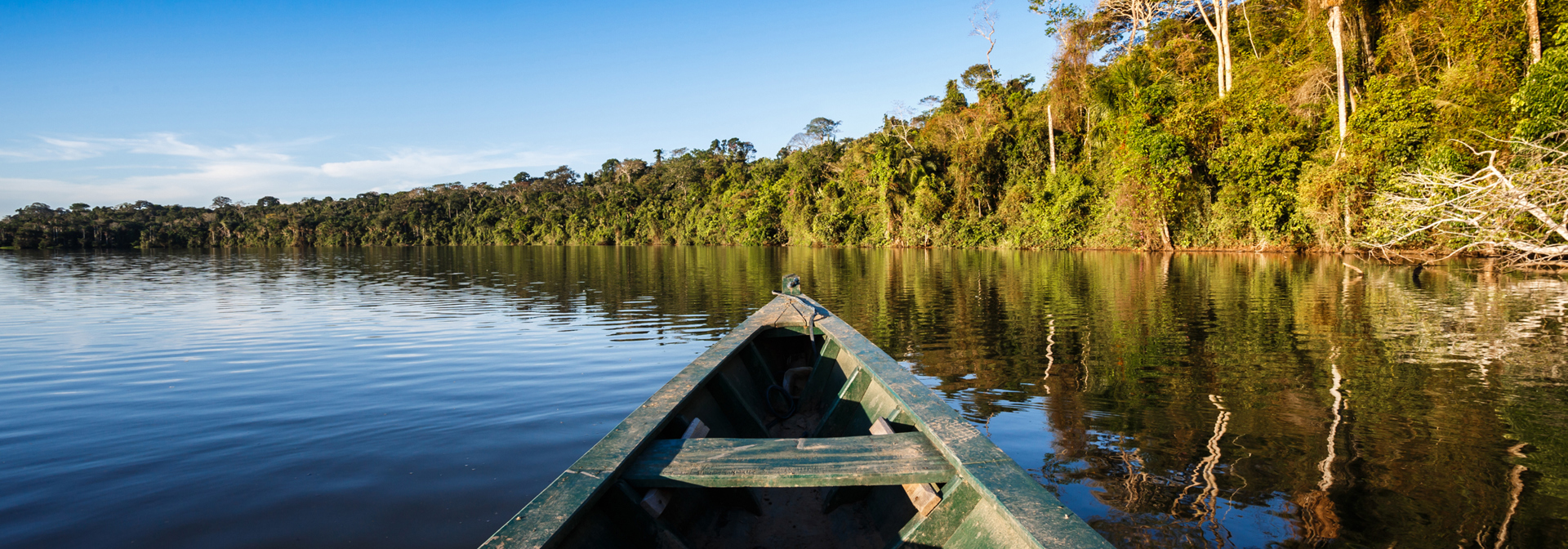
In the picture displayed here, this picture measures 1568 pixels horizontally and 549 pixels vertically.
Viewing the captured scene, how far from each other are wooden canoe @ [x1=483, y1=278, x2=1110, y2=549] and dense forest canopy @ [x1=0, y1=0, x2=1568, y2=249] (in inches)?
653

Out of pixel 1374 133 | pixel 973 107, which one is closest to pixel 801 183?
pixel 973 107

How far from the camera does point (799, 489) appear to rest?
11.2ft

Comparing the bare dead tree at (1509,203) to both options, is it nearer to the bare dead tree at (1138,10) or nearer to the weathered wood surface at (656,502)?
the weathered wood surface at (656,502)

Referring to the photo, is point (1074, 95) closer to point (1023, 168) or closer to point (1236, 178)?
point (1023, 168)

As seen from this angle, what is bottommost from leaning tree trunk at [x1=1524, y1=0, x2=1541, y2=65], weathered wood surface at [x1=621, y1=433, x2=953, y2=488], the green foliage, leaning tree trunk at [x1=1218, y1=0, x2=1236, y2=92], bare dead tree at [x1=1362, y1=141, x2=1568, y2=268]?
weathered wood surface at [x1=621, y1=433, x2=953, y2=488]

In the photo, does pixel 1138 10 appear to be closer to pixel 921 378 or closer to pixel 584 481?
pixel 921 378

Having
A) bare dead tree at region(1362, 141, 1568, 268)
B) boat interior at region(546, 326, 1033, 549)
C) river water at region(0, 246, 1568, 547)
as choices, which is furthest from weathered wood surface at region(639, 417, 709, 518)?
bare dead tree at region(1362, 141, 1568, 268)

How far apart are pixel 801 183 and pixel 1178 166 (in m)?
29.1

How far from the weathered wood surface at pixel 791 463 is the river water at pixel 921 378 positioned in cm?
129

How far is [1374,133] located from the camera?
63.3 feet

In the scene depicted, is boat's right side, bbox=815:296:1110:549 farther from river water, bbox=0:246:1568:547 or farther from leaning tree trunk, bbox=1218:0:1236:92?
leaning tree trunk, bbox=1218:0:1236:92

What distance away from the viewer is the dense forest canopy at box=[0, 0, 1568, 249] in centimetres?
1711

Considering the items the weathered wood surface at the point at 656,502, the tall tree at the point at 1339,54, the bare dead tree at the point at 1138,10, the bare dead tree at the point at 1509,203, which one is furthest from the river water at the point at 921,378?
the bare dead tree at the point at 1138,10

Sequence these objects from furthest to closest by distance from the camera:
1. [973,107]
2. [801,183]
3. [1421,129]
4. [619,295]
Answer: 1. [801,183]
2. [973,107]
3. [1421,129]
4. [619,295]
